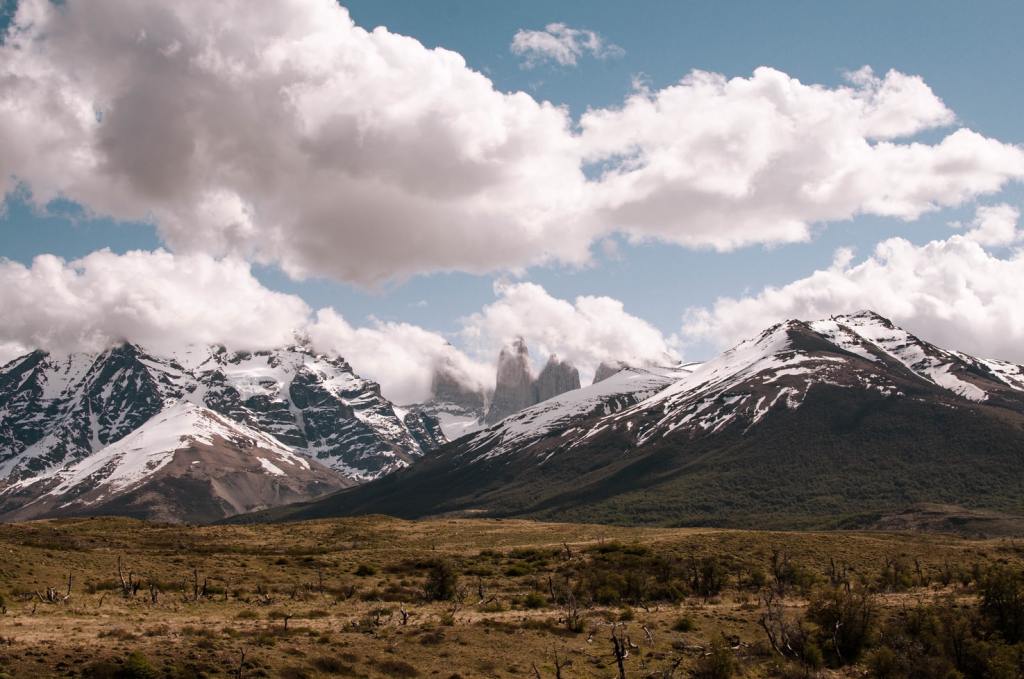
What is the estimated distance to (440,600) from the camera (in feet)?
253

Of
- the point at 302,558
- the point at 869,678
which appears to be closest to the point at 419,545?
the point at 302,558

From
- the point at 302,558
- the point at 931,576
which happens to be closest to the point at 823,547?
the point at 931,576

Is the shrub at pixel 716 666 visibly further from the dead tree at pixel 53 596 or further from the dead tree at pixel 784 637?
the dead tree at pixel 53 596

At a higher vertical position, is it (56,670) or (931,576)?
(56,670)

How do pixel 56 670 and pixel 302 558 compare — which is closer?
pixel 56 670

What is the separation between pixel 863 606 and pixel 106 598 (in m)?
56.2

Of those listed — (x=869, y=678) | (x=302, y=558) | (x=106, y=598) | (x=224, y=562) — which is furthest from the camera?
(x=302, y=558)

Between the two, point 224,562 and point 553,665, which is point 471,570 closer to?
point 224,562

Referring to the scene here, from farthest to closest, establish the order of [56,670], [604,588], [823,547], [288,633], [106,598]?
1. [823,547]
2. [604,588]
3. [106,598]
4. [288,633]
5. [56,670]

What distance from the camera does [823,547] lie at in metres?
114

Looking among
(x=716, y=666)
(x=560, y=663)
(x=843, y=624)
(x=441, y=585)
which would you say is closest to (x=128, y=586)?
(x=441, y=585)

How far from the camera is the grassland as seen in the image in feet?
167

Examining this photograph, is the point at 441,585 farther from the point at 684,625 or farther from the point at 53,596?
the point at 53,596

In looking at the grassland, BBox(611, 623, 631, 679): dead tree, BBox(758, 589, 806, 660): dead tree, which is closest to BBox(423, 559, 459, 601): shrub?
the grassland
